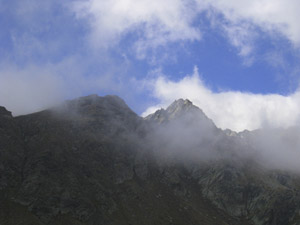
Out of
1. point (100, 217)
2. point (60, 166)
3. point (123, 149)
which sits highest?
point (123, 149)

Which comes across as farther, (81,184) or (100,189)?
(100,189)

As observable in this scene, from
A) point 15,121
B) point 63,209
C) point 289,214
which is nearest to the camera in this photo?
point 63,209

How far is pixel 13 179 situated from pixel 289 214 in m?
157

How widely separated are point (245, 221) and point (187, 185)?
4428 centimetres

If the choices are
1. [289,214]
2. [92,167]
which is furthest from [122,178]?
[289,214]

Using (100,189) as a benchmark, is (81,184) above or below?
above

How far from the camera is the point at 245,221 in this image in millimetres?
170125

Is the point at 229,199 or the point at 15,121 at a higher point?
the point at 15,121

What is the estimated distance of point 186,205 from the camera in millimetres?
171625

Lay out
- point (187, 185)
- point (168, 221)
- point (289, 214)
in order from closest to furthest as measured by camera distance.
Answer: point (168, 221) < point (289, 214) < point (187, 185)

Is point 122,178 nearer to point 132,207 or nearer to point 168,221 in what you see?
point 132,207

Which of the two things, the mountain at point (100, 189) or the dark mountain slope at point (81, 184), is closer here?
the dark mountain slope at point (81, 184)

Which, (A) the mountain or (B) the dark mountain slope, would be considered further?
(A) the mountain

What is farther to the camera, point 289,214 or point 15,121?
point 15,121
